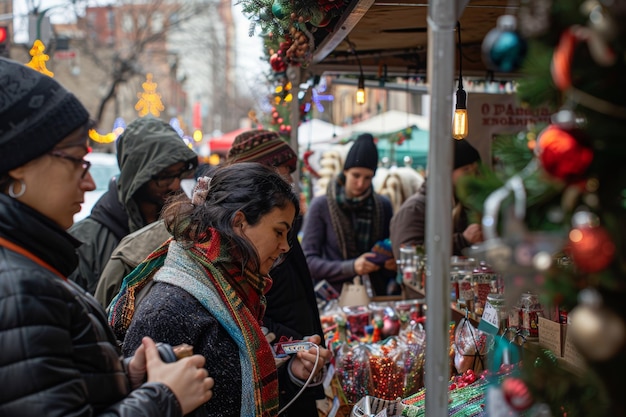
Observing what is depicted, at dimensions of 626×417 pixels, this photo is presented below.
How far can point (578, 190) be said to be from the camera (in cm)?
127

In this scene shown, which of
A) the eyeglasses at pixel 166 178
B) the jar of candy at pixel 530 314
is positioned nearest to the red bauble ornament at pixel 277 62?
the eyeglasses at pixel 166 178

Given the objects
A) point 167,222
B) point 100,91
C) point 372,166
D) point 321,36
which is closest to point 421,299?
point 372,166

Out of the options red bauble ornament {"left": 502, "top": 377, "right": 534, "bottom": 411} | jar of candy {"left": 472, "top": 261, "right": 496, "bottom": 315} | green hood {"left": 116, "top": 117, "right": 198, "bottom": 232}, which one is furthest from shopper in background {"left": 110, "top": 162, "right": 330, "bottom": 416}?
green hood {"left": 116, "top": 117, "right": 198, "bottom": 232}

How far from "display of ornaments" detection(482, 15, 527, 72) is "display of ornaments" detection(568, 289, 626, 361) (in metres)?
0.44

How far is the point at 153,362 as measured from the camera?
1979 mm

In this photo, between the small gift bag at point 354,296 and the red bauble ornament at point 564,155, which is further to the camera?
the small gift bag at point 354,296

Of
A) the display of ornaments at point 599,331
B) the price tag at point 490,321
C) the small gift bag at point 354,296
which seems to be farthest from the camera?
the small gift bag at point 354,296

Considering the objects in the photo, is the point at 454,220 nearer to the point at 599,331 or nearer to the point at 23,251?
the point at 23,251

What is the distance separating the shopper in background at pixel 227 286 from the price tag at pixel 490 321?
76 centimetres

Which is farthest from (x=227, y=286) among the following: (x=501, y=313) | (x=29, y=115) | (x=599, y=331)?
(x=599, y=331)

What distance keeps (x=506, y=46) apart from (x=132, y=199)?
3530mm

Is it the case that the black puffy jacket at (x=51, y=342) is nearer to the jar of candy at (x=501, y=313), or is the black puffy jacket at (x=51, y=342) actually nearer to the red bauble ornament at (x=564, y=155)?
the red bauble ornament at (x=564, y=155)

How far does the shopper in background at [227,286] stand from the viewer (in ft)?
8.35

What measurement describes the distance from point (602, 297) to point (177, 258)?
176 centimetres
